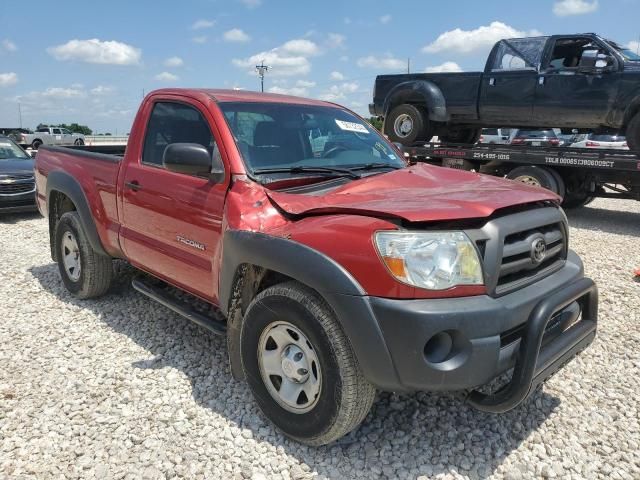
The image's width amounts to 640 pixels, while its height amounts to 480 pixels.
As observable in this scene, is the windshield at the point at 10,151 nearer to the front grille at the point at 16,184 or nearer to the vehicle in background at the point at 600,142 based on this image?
the front grille at the point at 16,184

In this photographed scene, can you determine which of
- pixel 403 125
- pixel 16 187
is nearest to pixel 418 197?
pixel 403 125

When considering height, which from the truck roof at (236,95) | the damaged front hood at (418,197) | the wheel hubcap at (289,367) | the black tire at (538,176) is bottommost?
the wheel hubcap at (289,367)

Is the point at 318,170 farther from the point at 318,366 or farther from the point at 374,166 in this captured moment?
the point at 318,366

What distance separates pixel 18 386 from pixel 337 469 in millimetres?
2136

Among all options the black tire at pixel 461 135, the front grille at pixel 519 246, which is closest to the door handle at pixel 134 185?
the front grille at pixel 519 246

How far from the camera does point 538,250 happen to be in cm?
260

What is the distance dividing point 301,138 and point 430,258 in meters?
1.63

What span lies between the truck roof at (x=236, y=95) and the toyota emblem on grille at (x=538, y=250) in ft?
6.74

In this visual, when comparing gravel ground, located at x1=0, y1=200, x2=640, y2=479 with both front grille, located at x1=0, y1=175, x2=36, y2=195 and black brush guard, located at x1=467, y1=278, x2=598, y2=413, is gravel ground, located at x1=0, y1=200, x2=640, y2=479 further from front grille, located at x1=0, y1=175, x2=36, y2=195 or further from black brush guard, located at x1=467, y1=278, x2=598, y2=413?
front grille, located at x1=0, y1=175, x2=36, y2=195

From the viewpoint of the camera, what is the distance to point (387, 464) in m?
2.61

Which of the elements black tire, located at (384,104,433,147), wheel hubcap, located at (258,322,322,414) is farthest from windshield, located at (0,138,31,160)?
wheel hubcap, located at (258,322,322,414)

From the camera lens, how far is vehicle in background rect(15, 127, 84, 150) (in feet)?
112

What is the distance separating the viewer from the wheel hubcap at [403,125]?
1100 cm

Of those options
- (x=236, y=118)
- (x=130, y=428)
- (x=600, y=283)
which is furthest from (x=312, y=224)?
(x=600, y=283)
